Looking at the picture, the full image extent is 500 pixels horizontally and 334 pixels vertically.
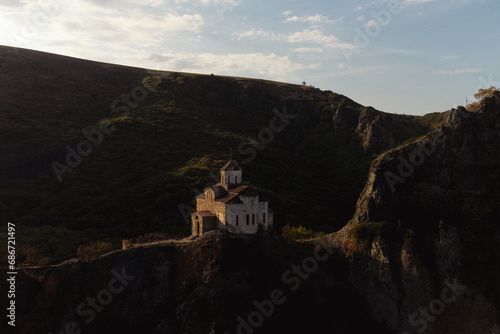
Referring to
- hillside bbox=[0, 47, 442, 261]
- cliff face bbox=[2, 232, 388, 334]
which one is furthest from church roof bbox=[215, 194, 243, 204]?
hillside bbox=[0, 47, 442, 261]

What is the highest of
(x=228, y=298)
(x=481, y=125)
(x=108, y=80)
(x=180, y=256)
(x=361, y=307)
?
(x=108, y=80)

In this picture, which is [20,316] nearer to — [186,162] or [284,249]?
[284,249]

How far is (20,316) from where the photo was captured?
32.6 metres

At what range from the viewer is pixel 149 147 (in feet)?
245

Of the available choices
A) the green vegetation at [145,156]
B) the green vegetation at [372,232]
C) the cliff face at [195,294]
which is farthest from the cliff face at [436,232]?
the green vegetation at [145,156]

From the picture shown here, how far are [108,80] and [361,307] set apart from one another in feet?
311

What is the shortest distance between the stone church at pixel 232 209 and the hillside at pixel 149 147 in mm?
14050

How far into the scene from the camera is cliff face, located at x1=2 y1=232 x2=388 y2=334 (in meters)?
32.4

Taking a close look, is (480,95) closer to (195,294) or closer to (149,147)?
(195,294)

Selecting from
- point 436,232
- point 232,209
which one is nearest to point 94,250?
point 232,209

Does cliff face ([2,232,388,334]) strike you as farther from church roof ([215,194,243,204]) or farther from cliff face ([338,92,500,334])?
cliff face ([338,92,500,334])

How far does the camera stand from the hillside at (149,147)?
5722cm

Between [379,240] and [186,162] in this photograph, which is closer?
[379,240]

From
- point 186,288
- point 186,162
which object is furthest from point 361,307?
point 186,162
